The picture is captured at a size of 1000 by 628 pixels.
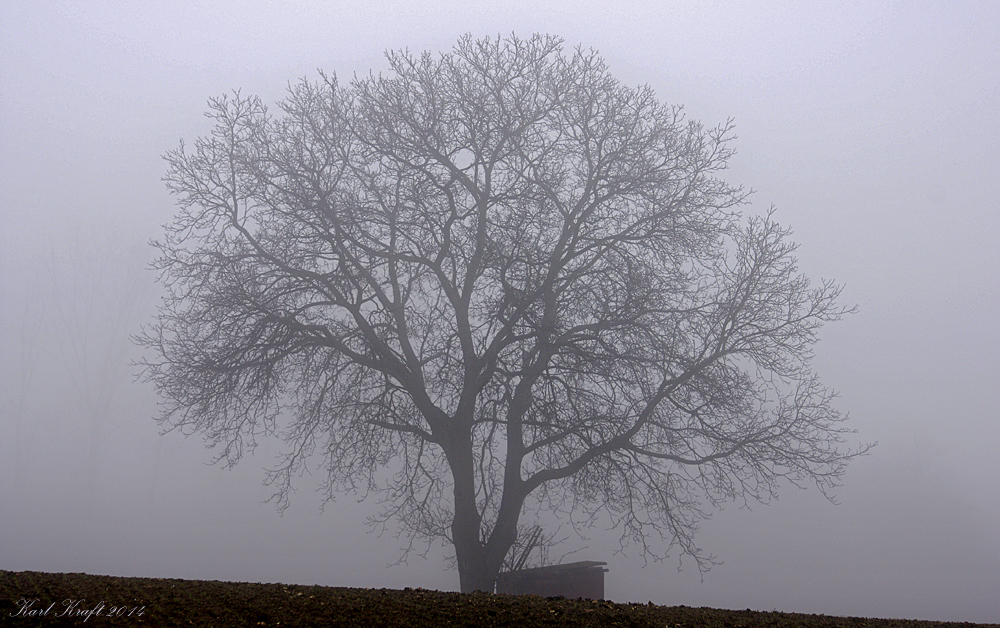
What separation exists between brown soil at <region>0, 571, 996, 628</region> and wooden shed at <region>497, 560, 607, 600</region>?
2762 mm

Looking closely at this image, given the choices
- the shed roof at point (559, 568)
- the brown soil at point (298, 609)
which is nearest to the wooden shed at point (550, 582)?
the shed roof at point (559, 568)

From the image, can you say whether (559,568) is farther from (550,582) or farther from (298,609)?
(298,609)

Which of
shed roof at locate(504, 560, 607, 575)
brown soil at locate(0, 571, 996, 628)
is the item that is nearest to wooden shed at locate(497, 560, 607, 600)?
shed roof at locate(504, 560, 607, 575)

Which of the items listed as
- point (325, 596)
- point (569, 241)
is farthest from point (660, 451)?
point (325, 596)

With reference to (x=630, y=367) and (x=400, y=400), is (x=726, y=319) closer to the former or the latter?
(x=630, y=367)

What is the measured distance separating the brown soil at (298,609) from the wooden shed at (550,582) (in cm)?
276

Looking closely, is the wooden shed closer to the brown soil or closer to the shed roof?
the shed roof

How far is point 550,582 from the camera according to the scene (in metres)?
7.72

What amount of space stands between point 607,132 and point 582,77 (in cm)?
82

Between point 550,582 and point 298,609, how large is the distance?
4.24 m

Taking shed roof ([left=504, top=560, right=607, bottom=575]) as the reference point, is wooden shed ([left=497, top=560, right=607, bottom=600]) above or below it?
below

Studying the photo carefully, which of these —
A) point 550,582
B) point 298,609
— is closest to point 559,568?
point 550,582

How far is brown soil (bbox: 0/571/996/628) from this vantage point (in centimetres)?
377

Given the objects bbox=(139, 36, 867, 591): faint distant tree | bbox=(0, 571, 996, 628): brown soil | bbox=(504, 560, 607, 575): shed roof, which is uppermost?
bbox=(139, 36, 867, 591): faint distant tree
